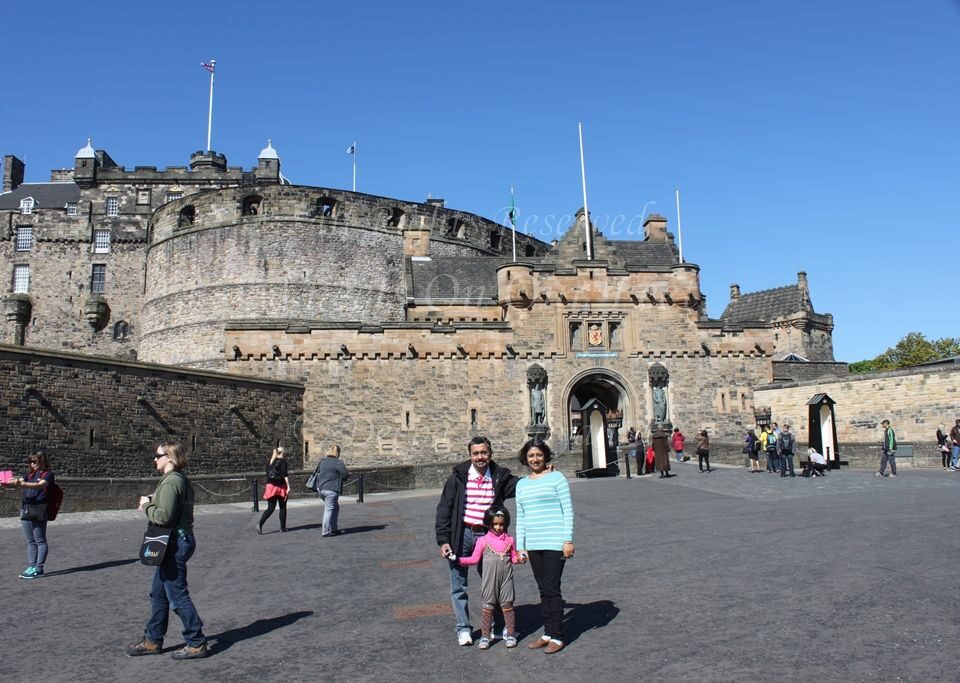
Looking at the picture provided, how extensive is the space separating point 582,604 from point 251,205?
34.9m

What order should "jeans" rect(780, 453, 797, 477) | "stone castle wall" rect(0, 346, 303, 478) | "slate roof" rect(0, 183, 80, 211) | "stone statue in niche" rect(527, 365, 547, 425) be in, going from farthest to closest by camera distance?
"slate roof" rect(0, 183, 80, 211)
"stone statue in niche" rect(527, 365, 547, 425)
"jeans" rect(780, 453, 797, 477)
"stone castle wall" rect(0, 346, 303, 478)

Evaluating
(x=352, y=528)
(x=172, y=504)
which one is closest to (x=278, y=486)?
(x=352, y=528)

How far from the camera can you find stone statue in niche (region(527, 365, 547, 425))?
26.6m

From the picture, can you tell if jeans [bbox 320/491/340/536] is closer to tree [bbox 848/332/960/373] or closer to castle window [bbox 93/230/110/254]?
castle window [bbox 93/230/110/254]

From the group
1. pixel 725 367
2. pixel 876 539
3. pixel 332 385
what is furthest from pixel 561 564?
pixel 725 367

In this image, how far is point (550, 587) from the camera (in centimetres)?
553

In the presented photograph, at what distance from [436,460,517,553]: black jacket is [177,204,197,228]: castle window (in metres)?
36.8

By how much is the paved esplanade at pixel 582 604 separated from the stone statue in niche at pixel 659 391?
1494 centimetres

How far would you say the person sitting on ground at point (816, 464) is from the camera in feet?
59.5

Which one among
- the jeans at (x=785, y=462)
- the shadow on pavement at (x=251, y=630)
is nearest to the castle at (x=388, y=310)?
the jeans at (x=785, y=462)

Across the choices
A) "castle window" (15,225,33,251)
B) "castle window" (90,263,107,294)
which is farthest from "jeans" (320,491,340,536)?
"castle window" (15,225,33,251)

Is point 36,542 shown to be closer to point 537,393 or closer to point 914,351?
point 537,393

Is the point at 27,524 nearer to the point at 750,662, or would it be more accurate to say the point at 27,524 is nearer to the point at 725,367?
the point at 750,662

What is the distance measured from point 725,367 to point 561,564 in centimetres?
2381
